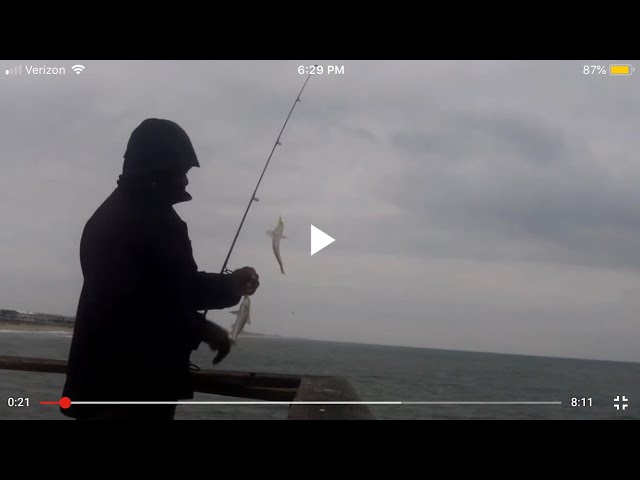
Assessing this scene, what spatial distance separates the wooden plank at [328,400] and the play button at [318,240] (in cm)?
54

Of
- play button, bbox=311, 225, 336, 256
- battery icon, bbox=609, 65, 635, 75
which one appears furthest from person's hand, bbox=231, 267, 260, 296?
battery icon, bbox=609, 65, 635, 75

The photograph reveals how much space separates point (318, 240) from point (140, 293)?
105 cm

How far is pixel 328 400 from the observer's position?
88.2 inches

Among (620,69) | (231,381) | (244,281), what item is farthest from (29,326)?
(620,69)

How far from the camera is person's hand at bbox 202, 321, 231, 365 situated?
74.3 inches

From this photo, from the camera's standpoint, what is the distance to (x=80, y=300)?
5.67 ft

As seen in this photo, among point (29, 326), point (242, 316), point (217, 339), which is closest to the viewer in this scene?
point (217, 339)

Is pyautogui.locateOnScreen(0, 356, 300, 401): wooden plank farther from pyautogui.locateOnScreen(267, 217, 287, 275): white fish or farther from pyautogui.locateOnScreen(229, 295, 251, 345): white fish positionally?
pyautogui.locateOnScreen(267, 217, 287, 275): white fish
